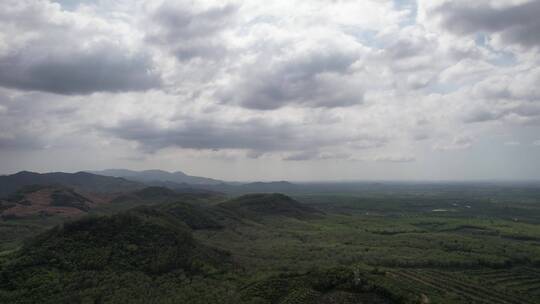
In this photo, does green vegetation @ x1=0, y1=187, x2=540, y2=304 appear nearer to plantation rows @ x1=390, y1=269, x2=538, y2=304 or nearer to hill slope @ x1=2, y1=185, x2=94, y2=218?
plantation rows @ x1=390, y1=269, x2=538, y2=304

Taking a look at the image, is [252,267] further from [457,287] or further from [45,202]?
[45,202]

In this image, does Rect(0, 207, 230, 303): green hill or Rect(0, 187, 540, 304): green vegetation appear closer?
Rect(0, 187, 540, 304): green vegetation

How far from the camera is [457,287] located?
6606 centimetres

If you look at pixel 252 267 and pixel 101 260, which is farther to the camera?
pixel 252 267

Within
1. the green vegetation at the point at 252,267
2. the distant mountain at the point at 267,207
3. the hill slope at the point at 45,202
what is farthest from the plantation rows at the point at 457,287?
the hill slope at the point at 45,202

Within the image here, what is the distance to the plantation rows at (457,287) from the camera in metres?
61.2

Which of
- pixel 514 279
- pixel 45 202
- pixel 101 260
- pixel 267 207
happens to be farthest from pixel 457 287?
pixel 45 202

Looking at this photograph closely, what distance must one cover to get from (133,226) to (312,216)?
10147cm

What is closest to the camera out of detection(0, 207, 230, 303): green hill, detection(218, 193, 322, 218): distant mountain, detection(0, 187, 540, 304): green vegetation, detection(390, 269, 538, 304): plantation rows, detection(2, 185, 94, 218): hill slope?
detection(0, 187, 540, 304): green vegetation

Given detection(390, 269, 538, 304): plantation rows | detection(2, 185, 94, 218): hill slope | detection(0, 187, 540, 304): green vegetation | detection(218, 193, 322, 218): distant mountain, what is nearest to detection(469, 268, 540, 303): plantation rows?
detection(0, 187, 540, 304): green vegetation

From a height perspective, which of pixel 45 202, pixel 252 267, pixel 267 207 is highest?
pixel 45 202

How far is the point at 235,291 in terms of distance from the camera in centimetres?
5506

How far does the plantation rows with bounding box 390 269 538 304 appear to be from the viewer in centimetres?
6122

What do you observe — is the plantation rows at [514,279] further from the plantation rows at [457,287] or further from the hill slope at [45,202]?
the hill slope at [45,202]
